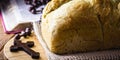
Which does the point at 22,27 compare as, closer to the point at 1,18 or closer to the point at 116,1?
the point at 1,18

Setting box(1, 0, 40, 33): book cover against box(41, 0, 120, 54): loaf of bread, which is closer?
box(41, 0, 120, 54): loaf of bread

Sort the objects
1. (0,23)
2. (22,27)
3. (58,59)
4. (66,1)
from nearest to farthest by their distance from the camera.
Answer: (58,59) → (66,1) → (22,27) → (0,23)

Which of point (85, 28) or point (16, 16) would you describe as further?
point (16, 16)

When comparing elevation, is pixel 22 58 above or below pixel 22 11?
below

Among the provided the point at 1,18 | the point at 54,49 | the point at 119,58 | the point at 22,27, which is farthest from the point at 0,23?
the point at 119,58

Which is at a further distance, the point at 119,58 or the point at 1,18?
the point at 1,18

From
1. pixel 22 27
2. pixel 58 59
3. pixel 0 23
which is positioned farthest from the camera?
pixel 0 23

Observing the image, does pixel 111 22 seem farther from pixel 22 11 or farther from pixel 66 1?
pixel 22 11

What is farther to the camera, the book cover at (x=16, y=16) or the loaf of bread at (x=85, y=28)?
the book cover at (x=16, y=16)
